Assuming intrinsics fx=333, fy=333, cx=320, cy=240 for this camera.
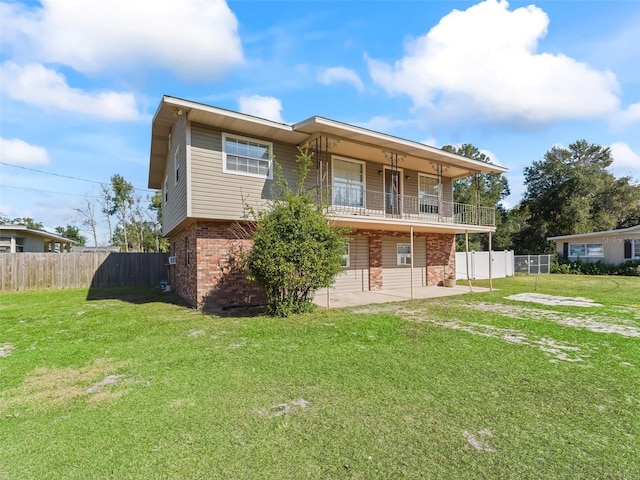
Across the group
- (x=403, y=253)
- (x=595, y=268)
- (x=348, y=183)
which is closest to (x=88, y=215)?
(x=348, y=183)

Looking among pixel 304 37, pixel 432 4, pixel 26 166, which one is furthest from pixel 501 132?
pixel 26 166

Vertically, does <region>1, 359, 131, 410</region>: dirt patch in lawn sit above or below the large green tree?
below

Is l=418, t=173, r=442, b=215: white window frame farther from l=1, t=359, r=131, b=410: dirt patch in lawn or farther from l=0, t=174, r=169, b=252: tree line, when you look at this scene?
l=0, t=174, r=169, b=252: tree line

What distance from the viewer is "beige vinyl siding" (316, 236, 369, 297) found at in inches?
520

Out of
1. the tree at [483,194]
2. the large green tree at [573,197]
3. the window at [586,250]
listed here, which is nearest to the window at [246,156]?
the window at [586,250]

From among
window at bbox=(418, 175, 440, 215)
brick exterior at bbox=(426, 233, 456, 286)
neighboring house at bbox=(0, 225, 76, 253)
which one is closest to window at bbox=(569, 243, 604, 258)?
brick exterior at bbox=(426, 233, 456, 286)

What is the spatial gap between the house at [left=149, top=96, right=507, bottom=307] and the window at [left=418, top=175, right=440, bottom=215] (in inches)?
1.9

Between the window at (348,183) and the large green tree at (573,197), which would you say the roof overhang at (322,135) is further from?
the large green tree at (573,197)

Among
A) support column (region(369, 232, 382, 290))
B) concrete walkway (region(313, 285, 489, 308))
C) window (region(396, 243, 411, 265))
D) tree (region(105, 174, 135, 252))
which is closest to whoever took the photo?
concrete walkway (region(313, 285, 489, 308))

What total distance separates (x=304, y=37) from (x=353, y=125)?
124 inches

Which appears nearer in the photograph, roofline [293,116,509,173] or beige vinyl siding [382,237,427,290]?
roofline [293,116,509,173]

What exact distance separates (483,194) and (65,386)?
40.8 m

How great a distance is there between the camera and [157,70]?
39.1 ft

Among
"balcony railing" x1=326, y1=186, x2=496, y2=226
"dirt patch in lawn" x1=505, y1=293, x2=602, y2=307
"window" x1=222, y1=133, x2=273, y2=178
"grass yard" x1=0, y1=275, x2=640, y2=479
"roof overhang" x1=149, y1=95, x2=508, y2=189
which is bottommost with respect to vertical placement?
"dirt patch in lawn" x1=505, y1=293, x2=602, y2=307
